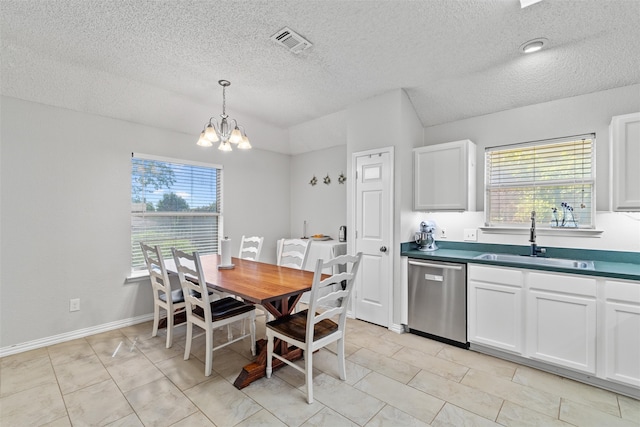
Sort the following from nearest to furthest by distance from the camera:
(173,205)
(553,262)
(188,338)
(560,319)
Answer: (560,319), (188,338), (553,262), (173,205)

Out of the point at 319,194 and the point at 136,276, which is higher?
the point at 319,194

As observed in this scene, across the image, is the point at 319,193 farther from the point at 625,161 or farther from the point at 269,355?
the point at 625,161

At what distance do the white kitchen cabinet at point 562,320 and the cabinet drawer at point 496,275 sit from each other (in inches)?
3.9

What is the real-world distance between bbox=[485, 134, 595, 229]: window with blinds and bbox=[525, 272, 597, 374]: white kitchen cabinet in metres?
0.79

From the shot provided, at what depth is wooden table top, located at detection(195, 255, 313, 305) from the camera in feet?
6.86

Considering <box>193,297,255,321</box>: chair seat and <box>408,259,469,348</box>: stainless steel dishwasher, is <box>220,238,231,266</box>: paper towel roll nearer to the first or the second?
<box>193,297,255,321</box>: chair seat

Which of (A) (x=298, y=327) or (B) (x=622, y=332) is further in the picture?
(A) (x=298, y=327)

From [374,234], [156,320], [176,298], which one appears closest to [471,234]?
[374,234]

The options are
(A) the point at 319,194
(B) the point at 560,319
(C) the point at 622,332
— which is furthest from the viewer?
(A) the point at 319,194

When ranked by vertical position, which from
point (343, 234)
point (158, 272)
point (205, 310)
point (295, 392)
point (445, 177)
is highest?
point (445, 177)

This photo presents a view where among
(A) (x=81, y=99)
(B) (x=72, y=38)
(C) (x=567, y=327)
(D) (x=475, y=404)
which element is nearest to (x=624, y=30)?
(C) (x=567, y=327)

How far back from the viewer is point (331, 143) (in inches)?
181

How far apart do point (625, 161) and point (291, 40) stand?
9.22 ft

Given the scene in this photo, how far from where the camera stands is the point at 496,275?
266cm
